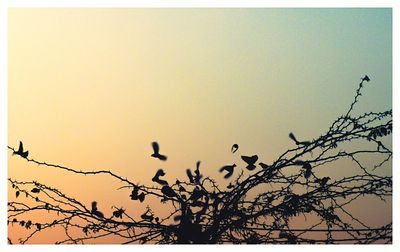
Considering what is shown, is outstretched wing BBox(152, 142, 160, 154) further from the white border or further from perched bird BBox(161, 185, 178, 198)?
the white border

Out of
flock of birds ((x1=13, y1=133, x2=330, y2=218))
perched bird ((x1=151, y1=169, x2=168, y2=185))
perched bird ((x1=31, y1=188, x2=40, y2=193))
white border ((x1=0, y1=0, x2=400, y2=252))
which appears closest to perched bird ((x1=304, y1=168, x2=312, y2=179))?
flock of birds ((x1=13, y1=133, x2=330, y2=218))

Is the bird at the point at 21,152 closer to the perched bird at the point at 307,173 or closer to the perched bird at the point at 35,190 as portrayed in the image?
the perched bird at the point at 35,190

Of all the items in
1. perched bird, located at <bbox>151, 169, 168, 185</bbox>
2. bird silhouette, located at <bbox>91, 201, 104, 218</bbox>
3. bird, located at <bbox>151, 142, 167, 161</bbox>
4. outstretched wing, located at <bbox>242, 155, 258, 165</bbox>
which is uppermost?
bird, located at <bbox>151, 142, 167, 161</bbox>

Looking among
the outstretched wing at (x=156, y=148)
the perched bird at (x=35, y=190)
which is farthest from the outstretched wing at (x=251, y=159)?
the perched bird at (x=35, y=190)

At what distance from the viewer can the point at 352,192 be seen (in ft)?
4.25

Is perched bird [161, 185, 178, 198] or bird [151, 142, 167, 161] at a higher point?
bird [151, 142, 167, 161]

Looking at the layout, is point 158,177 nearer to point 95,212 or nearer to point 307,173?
point 95,212

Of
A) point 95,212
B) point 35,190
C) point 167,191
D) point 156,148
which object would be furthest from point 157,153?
point 35,190

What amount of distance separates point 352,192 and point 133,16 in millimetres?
1221
